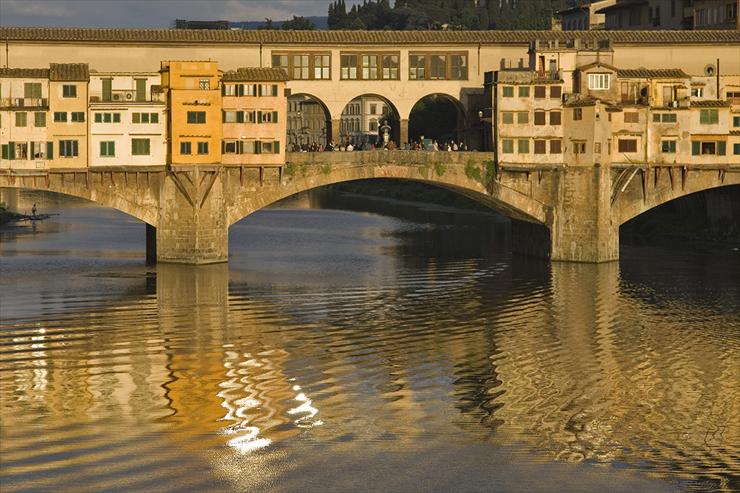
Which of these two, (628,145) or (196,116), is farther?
(628,145)

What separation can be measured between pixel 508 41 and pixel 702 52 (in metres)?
13.2

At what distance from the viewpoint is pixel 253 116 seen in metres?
78.9

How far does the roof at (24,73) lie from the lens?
75.4 meters

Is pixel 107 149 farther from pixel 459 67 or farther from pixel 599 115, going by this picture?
pixel 599 115

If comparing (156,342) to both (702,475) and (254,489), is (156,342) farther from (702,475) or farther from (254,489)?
(702,475)

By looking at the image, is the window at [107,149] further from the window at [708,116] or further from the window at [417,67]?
the window at [708,116]

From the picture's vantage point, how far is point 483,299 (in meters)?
70.5

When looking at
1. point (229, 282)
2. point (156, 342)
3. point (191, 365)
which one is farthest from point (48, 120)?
point (191, 365)

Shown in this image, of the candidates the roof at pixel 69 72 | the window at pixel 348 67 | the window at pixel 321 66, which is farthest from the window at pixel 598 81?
the roof at pixel 69 72

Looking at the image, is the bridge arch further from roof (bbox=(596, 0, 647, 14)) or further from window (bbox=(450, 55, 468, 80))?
roof (bbox=(596, 0, 647, 14))

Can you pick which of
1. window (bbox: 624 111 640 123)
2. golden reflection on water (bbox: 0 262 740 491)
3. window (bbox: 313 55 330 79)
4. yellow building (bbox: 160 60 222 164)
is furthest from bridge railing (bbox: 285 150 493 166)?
golden reflection on water (bbox: 0 262 740 491)

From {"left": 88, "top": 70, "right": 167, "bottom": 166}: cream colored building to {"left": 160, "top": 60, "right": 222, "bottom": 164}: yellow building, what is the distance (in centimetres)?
67

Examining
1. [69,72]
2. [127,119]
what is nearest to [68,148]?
[127,119]

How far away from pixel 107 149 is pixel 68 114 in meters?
2.94
